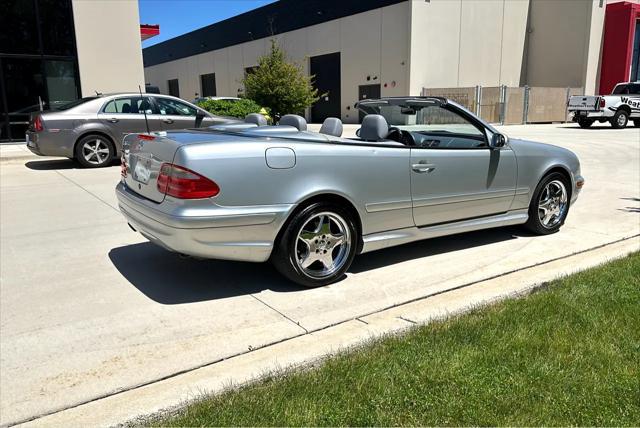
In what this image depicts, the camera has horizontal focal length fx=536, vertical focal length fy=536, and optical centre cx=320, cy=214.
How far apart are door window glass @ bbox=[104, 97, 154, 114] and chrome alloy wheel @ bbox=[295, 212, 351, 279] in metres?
8.47

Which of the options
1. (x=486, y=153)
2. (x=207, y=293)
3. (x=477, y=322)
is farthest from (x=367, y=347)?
(x=486, y=153)

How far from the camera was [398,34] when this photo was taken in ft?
106

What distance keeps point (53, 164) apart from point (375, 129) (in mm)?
10274

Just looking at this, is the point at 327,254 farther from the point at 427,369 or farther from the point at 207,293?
the point at 427,369

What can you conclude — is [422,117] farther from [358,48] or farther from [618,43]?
[618,43]

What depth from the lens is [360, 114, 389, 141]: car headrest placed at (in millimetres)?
5066

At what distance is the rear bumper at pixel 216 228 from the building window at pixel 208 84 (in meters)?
51.2

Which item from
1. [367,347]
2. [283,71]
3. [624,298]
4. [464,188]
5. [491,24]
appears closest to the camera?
[367,347]

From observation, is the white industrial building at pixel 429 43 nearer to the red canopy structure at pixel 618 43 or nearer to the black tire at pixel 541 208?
the red canopy structure at pixel 618 43

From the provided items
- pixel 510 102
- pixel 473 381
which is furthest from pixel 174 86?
pixel 473 381

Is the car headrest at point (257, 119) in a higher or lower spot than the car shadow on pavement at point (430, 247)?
higher

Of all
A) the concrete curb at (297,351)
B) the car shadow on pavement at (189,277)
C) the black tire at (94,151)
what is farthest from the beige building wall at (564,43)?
the car shadow on pavement at (189,277)

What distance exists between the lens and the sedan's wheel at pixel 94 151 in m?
11.4

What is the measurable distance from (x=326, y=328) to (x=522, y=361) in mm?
1290
